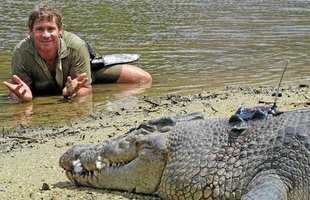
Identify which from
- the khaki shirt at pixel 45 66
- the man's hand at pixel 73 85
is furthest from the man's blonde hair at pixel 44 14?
the man's hand at pixel 73 85

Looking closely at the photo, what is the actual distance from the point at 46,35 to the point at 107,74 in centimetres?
166

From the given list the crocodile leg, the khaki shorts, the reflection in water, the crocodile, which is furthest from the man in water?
the crocodile leg

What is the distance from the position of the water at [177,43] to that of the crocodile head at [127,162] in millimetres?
2869

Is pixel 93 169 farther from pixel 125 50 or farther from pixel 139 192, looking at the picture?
Result: pixel 125 50

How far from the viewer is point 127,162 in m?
3.77

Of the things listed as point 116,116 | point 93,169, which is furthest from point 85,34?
point 93,169

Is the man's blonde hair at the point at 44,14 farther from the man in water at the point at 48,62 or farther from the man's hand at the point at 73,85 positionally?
the man's hand at the point at 73,85

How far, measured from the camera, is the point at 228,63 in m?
10.4

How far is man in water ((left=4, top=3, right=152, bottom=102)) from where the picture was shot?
25.2 ft

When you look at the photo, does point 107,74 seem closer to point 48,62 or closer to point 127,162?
point 48,62

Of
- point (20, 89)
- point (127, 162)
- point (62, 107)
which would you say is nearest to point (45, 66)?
point (20, 89)

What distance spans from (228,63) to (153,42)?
271cm

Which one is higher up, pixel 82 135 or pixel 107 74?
pixel 82 135

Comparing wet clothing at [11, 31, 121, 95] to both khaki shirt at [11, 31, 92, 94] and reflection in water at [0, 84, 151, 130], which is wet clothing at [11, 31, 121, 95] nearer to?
khaki shirt at [11, 31, 92, 94]
